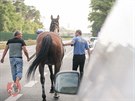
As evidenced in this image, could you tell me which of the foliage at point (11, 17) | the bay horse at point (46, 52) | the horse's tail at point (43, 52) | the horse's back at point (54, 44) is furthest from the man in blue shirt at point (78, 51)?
the foliage at point (11, 17)

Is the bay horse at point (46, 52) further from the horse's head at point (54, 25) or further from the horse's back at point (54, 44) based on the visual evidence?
the horse's head at point (54, 25)

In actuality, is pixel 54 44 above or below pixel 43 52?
above

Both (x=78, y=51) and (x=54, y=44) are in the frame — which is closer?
(x=54, y=44)

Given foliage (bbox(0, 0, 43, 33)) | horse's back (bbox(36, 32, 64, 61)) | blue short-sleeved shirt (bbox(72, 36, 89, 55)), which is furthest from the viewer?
foliage (bbox(0, 0, 43, 33))

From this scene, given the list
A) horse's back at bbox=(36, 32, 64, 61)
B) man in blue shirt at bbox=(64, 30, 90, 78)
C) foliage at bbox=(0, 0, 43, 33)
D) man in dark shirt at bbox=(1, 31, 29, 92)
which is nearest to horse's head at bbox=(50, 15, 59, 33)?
man in blue shirt at bbox=(64, 30, 90, 78)

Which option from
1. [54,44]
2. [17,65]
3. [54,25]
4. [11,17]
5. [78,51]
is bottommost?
[11,17]

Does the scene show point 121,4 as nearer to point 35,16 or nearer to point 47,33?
point 47,33

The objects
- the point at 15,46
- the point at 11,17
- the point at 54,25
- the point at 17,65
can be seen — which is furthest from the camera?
the point at 11,17

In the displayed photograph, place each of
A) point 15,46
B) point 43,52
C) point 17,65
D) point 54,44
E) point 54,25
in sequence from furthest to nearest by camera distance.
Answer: point 54,25, point 17,65, point 15,46, point 54,44, point 43,52

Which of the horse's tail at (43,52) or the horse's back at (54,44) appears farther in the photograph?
the horse's back at (54,44)

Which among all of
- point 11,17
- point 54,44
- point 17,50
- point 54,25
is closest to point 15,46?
point 17,50

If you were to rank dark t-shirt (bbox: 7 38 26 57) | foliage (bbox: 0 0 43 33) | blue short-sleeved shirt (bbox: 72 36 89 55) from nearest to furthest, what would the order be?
1. dark t-shirt (bbox: 7 38 26 57)
2. blue short-sleeved shirt (bbox: 72 36 89 55)
3. foliage (bbox: 0 0 43 33)

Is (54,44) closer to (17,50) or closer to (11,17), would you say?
(17,50)

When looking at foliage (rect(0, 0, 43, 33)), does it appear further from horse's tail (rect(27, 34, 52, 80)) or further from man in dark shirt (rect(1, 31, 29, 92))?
horse's tail (rect(27, 34, 52, 80))
